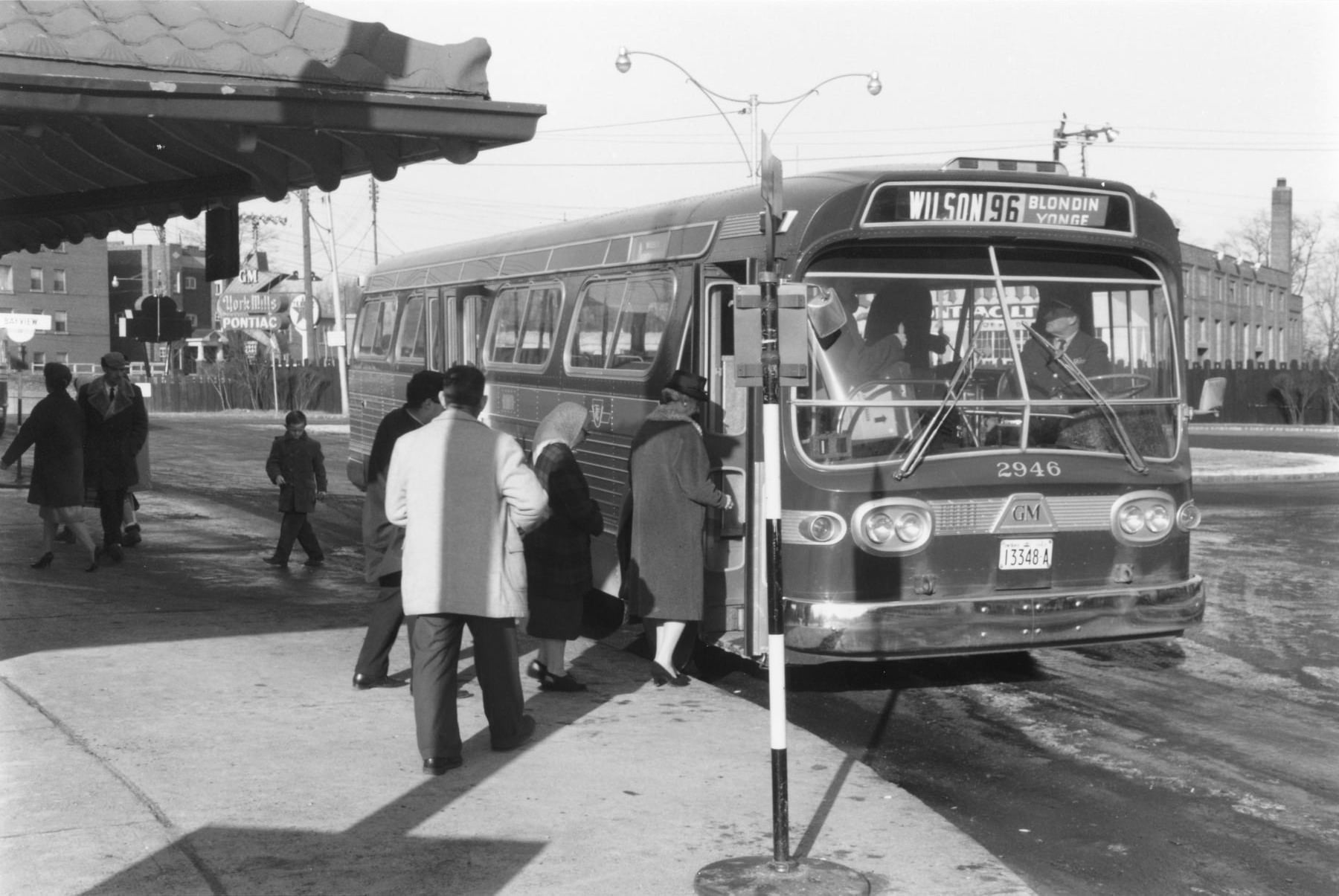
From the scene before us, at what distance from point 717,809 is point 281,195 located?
18.1 ft

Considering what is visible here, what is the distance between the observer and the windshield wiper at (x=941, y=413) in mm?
8227

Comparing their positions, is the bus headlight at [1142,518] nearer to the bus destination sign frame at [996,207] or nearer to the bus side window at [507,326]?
the bus destination sign frame at [996,207]

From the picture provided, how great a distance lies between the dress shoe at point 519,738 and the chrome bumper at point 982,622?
1.55m

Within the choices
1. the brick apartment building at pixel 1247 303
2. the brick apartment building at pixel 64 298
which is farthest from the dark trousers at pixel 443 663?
the brick apartment building at pixel 64 298

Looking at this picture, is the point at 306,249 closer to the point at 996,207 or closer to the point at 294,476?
the point at 294,476

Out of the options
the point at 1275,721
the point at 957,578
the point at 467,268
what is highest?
the point at 467,268

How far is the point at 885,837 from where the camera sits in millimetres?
6055

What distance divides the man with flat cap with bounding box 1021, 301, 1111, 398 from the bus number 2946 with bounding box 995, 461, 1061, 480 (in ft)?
1.35

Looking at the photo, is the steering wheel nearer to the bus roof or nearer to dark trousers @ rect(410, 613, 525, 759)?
the bus roof

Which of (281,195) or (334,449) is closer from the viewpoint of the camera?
(281,195)

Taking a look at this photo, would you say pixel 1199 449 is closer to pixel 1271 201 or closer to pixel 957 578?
pixel 957 578

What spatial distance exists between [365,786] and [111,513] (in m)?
7.86

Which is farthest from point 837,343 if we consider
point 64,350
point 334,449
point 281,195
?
point 64,350

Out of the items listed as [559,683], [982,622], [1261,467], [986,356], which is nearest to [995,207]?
[986,356]
